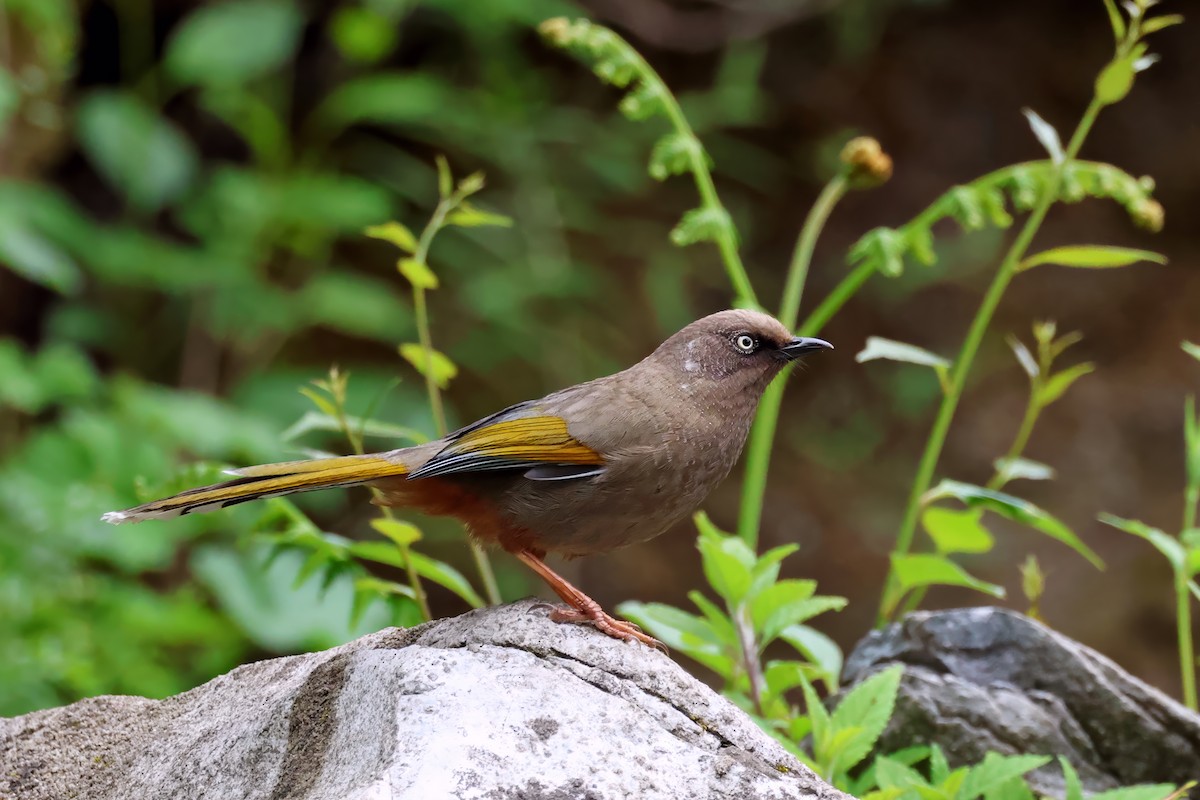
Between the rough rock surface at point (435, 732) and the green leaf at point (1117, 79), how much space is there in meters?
1.94

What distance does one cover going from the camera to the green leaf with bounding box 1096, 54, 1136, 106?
3.29 m

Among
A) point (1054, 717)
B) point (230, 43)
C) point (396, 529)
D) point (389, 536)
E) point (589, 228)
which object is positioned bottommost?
point (589, 228)

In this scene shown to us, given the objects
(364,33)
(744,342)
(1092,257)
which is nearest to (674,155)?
(744,342)

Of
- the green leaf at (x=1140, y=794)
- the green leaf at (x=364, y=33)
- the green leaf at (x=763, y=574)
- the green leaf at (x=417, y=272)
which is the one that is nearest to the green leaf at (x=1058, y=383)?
the green leaf at (x=763, y=574)

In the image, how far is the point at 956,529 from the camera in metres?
3.39

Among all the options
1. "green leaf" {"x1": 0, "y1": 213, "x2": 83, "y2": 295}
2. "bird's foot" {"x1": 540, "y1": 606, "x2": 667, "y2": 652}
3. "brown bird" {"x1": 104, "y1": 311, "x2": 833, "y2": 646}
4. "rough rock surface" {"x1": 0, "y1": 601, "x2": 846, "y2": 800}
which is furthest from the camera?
"green leaf" {"x1": 0, "y1": 213, "x2": 83, "y2": 295}

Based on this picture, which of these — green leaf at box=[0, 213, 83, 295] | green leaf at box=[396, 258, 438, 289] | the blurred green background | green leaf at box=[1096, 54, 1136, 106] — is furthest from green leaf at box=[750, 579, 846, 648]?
the blurred green background

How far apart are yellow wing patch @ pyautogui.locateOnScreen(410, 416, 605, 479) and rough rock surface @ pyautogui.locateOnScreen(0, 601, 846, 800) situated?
1.18 ft

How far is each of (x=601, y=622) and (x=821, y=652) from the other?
0.91 meters

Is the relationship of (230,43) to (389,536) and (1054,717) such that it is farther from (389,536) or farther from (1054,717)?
(1054,717)

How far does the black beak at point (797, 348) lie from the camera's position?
322cm

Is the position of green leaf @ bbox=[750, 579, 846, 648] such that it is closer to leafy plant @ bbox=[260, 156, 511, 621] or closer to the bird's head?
the bird's head

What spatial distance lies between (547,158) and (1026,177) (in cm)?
471

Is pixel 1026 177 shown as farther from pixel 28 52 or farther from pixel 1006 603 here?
pixel 28 52
